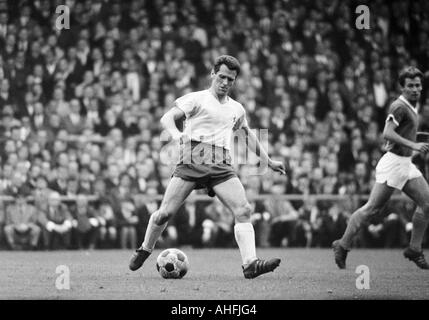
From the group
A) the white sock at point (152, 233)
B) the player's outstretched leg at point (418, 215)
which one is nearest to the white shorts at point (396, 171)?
the player's outstretched leg at point (418, 215)

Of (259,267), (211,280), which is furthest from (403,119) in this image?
(211,280)

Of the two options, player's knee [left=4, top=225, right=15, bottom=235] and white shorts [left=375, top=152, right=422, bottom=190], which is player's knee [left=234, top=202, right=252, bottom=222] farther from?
player's knee [left=4, top=225, right=15, bottom=235]

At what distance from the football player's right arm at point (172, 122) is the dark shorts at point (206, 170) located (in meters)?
0.39

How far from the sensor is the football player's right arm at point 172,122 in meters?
9.04

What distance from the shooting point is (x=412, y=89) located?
11.0 metres

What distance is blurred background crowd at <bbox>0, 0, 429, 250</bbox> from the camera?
53.9 feet

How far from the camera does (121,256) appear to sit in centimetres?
Answer: 1408

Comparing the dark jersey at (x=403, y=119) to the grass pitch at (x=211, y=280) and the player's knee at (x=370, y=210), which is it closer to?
the player's knee at (x=370, y=210)

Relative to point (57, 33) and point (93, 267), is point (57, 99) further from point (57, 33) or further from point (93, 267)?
point (93, 267)

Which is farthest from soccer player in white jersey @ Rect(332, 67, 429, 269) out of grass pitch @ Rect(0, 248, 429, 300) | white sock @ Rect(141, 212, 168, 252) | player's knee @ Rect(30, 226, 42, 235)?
player's knee @ Rect(30, 226, 42, 235)

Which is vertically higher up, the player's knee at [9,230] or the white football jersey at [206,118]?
the white football jersey at [206,118]
